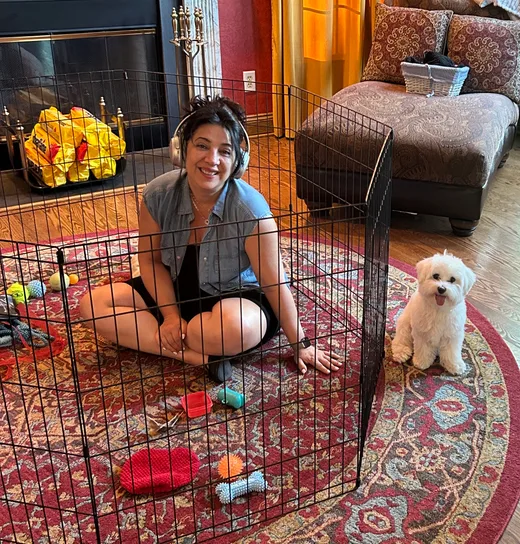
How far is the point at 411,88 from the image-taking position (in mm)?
3389

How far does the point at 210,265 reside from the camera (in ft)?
6.51

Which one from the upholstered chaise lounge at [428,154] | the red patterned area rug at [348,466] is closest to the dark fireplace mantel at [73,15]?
the upholstered chaise lounge at [428,154]

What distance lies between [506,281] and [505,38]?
1.39m

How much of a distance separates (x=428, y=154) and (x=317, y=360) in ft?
3.77

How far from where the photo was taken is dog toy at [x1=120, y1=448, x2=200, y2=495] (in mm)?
1621

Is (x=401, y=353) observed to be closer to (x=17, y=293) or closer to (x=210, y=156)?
(x=210, y=156)

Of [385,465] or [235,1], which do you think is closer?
[385,465]

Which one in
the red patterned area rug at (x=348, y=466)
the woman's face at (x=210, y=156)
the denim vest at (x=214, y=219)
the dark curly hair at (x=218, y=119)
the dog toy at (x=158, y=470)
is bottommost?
the red patterned area rug at (x=348, y=466)

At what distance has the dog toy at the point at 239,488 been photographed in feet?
5.21

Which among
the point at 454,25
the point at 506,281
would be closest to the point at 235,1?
the point at 454,25

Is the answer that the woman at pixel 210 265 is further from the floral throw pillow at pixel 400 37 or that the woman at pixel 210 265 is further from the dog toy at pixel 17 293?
the floral throw pillow at pixel 400 37

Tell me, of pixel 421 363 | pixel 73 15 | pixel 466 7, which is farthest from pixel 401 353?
pixel 73 15

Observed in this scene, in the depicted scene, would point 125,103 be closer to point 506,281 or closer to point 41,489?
point 506,281

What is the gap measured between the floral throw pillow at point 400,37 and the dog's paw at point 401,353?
1.90 metres
